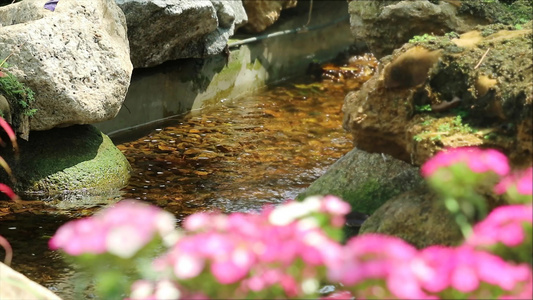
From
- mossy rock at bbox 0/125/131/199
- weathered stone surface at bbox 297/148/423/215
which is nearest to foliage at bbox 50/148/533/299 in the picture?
weathered stone surface at bbox 297/148/423/215

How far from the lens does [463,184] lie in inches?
79.7

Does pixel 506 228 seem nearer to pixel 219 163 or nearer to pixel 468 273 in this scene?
pixel 468 273

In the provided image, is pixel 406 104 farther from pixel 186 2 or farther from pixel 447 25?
pixel 186 2

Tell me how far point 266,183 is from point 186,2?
2.20 metres

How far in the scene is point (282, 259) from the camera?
1.65 meters

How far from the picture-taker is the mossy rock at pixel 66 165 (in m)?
5.46

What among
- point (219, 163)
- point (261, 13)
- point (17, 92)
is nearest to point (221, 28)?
point (261, 13)

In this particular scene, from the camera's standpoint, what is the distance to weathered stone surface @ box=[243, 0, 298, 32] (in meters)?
9.11

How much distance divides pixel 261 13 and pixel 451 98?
5607 mm

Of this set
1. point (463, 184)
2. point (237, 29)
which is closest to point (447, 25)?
point (237, 29)

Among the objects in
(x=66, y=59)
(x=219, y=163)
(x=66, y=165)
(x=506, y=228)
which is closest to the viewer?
(x=506, y=228)

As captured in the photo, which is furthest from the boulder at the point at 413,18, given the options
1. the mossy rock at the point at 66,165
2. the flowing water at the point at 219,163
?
the mossy rock at the point at 66,165

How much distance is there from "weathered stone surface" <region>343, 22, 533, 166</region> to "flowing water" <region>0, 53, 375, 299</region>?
1.45 meters

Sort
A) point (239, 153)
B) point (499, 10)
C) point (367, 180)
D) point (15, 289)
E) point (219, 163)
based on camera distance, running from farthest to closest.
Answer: point (239, 153) < point (219, 163) < point (499, 10) < point (367, 180) < point (15, 289)
